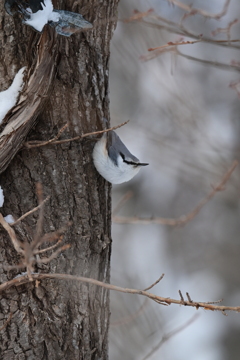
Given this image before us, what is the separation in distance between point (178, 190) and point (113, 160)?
4.25 meters

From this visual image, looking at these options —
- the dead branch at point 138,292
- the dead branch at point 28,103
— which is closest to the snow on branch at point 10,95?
the dead branch at point 28,103

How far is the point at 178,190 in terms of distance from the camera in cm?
582

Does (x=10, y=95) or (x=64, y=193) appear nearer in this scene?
(x=10, y=95)

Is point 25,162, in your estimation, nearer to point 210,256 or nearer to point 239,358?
point 239,358

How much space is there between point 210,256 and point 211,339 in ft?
4.03

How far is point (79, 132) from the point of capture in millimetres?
1553

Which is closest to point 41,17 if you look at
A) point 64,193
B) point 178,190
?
point 64,193

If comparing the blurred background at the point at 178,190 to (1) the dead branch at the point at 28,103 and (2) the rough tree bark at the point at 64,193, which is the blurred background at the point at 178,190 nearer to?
(2) the rough tree bark at the point at 64,193

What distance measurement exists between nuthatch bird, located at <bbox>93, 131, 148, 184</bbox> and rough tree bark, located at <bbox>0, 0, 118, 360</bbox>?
0.13 feet

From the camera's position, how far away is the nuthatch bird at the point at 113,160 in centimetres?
160

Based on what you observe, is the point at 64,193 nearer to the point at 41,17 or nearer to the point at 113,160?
the point at 113,160

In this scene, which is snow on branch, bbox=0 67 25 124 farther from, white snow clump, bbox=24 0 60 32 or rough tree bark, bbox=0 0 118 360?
white snow clump, bbox=24 0 60 32

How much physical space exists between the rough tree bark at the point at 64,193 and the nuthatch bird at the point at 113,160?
0.13 feet

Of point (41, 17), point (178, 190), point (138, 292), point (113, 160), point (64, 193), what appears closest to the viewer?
point (138, 292)
